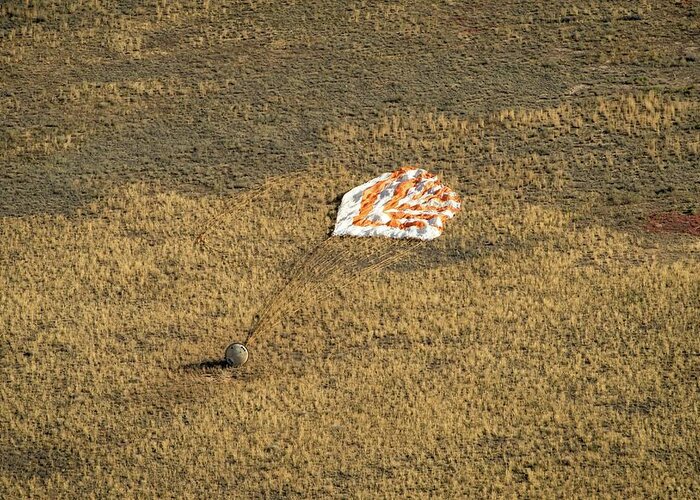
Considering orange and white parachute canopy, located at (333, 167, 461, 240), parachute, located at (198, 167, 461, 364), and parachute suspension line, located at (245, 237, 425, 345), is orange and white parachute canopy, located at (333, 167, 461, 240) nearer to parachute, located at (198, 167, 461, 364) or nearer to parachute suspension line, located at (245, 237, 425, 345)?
parachute, located at (198, 167, 461, 364)

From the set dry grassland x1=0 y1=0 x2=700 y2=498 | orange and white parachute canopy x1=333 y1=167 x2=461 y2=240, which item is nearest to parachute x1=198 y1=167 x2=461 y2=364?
orange and white parachute canopy x1=333 y1=167 x2=461 y2=240

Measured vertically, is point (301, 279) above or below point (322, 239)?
below

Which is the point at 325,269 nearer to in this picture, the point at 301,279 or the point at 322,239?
the point at 301,279

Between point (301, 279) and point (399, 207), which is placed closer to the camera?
point (301, 279)

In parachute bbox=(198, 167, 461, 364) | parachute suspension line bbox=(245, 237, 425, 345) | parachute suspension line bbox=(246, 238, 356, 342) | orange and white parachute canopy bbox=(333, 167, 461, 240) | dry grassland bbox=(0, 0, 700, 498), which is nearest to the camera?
dry grassland bbox=(0, 0, 700, 498)

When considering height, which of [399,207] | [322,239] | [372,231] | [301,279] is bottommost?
[301,279]

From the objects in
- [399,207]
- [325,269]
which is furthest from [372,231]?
[325,269]
